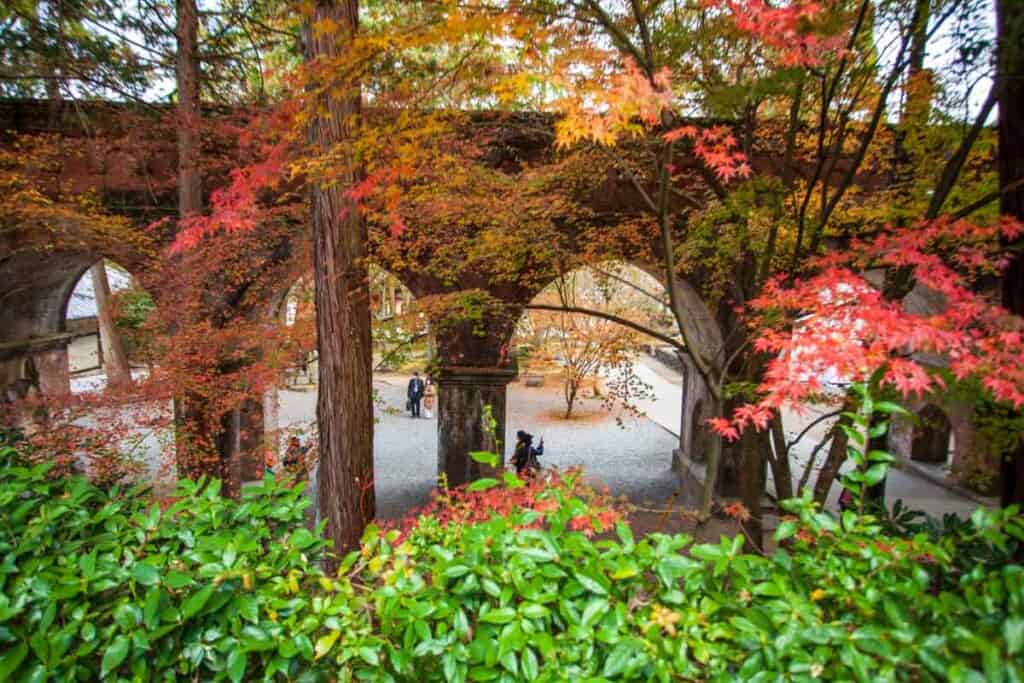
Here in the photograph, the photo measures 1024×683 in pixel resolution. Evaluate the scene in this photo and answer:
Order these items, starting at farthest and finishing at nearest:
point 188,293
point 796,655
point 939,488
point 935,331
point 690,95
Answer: point 939,488, point 188,293, point 690,95, point 935,331, point 796,655

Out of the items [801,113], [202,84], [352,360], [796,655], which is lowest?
[796,655]

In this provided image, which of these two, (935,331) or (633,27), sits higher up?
(633,27)

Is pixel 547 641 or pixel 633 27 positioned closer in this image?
pixel 547 641

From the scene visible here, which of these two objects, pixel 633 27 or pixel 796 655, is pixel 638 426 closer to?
pixel 633 27

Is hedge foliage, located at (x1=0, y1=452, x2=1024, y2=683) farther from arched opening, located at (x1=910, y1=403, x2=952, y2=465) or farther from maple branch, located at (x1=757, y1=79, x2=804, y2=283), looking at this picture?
arched opening, located at (x1=910, y1=403, x2=952, y2=465)

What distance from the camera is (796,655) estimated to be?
1.36 meters

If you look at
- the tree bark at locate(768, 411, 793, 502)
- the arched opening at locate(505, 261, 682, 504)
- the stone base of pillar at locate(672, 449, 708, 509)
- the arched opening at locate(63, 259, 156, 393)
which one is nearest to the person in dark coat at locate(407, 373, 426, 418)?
the arched opening at locate(505, 261, 682, 504)

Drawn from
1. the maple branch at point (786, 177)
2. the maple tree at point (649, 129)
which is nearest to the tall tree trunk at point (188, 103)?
the maple tree at point (649, 129)

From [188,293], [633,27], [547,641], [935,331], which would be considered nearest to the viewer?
[547,641]

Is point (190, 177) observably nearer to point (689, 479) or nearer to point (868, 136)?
point (868, 136)

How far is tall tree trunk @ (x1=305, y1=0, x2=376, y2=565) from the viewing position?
3.31 m

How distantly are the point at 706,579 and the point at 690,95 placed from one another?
115 inches

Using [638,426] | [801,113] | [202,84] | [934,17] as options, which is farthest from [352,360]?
[638,426]

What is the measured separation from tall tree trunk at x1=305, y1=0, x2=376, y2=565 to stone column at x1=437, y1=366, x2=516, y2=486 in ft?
12.1
